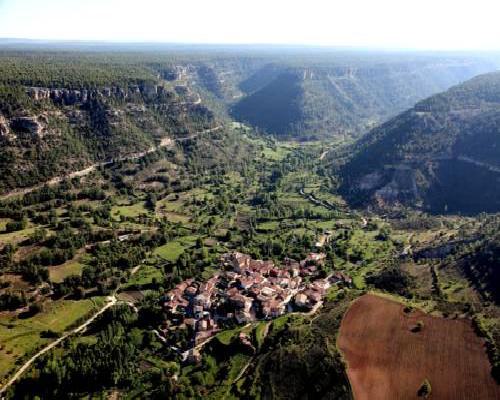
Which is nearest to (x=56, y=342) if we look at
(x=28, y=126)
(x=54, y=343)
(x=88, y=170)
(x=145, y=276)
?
(x=54, y=343)

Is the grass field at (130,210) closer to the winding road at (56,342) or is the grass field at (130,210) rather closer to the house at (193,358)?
the winding road at (56,342)

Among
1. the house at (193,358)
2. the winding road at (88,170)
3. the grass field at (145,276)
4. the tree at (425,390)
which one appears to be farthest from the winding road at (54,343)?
the winding road at (88,170)

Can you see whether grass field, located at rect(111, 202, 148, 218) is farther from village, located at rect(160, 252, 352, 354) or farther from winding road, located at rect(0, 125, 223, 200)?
village, located at rect(160, 252, 352, 354)

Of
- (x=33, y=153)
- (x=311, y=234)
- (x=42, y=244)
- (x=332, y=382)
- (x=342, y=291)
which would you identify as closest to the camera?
(x=332, y=382)

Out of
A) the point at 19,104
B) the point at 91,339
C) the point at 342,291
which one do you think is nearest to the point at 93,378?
the point at 91,339

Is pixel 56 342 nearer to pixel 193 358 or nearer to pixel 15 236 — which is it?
pixel 193 358

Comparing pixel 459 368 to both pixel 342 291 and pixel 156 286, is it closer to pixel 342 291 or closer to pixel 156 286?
pixel 342 291

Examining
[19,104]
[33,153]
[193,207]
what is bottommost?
[193,207]

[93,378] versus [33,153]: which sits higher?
[33,153]
